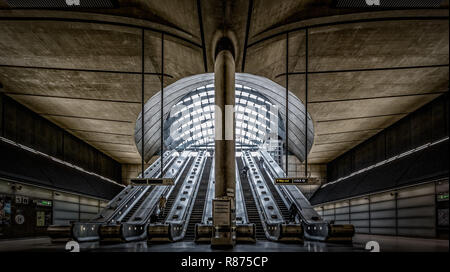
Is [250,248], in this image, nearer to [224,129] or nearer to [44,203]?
[224,129]

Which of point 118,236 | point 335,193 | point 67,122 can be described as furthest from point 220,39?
point 335,193

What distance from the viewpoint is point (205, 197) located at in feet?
78.5

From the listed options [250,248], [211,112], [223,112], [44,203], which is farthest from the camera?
[211,112]

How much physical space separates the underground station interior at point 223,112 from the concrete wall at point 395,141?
168 millimetres

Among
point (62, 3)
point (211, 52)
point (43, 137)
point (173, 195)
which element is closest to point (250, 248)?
point (211, 52)

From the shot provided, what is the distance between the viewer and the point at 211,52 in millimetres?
16984

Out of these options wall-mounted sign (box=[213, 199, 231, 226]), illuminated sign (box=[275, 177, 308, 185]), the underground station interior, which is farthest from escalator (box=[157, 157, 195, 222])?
wall-mounted sign (box=[213, 199, 231, 226])

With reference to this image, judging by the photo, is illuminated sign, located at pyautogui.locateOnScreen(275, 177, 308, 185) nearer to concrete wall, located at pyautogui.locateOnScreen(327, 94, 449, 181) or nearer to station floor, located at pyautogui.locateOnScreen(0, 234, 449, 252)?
station floor, located at pyautogui.locateOnScreen(0, 234, 449, 252)

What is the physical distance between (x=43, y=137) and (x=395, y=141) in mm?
21162

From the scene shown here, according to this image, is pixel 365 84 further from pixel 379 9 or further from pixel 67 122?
pixel 67 122

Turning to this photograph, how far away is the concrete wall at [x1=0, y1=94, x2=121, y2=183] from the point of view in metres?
18.6

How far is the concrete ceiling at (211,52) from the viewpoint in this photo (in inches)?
518

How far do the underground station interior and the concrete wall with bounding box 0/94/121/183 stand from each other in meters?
0.12

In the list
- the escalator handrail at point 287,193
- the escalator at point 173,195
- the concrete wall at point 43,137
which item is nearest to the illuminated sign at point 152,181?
the escalator at point 173,195
